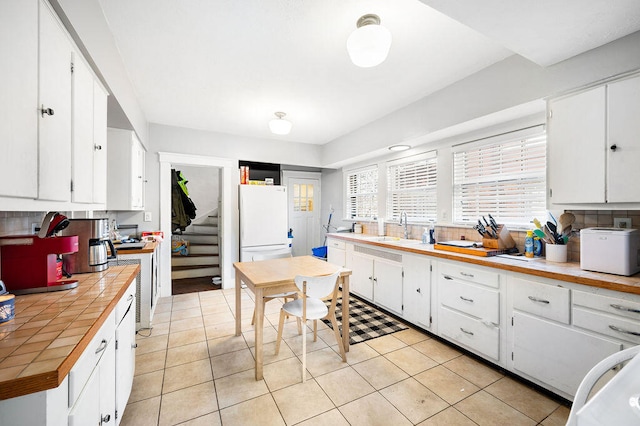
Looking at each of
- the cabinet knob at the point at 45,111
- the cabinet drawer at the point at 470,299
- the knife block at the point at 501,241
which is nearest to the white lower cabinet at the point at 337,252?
the cabinet drawer at the point at 470,299

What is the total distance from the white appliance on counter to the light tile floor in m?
1.79

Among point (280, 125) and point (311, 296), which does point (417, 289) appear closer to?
point (311, 296)

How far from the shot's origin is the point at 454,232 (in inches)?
124

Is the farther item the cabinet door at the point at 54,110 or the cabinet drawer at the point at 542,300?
the cabinet drawer at the point at 542,300

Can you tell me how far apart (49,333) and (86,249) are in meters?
0.99

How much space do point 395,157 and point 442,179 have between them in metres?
0.90

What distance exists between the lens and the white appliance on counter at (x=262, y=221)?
4.32 m

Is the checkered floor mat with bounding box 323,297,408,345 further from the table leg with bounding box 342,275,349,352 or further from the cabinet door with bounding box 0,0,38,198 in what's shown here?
the cabinet door with bounding box 0,0,38,198

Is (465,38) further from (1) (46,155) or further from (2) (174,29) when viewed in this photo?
(1) (46,155)

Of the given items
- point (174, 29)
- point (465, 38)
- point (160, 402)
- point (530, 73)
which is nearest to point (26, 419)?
point (160, 402)

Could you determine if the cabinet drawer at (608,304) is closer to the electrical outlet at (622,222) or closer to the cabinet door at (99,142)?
the electrical outlet at (622,222)

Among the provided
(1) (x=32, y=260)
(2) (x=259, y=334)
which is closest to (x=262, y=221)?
(2) (x=259, y=334)

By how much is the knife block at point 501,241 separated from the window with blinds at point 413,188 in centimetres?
96

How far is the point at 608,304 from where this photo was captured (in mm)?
1536
